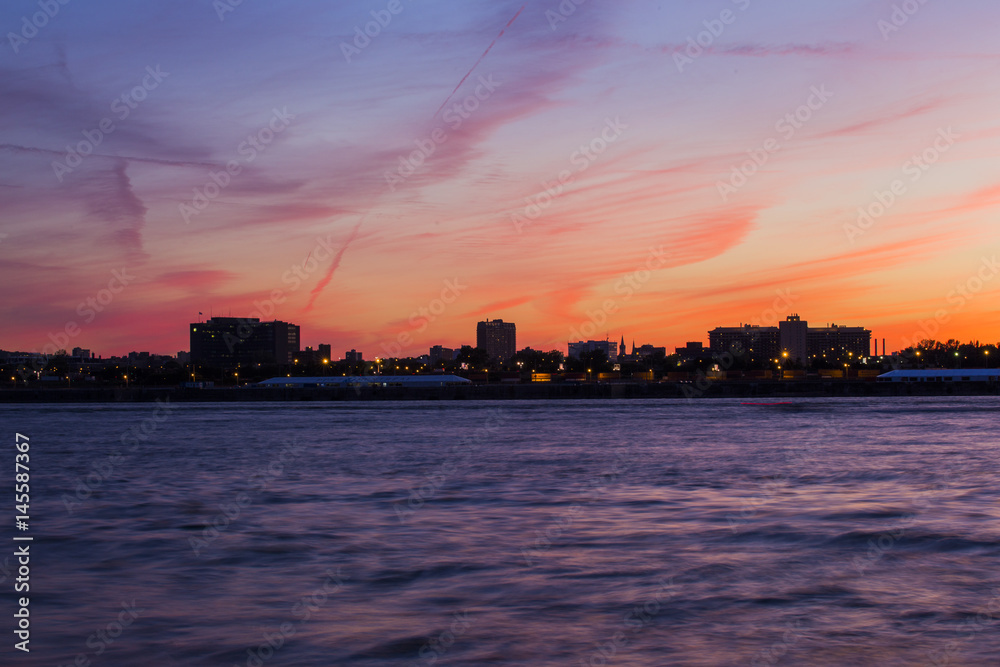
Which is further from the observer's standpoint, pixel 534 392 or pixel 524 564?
pixel 534 392

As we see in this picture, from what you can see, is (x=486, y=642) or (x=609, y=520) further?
(x=609, y=520)

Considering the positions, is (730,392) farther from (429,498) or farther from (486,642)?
(486,642)

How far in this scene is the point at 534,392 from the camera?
14100 cm

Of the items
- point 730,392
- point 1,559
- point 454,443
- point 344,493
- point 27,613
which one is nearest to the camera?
point 27,613

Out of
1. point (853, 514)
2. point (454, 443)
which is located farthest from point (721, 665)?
point (454, 443)

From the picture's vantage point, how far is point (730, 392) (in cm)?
14212

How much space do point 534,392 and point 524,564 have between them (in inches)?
4996

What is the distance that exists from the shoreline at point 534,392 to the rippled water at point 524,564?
107m

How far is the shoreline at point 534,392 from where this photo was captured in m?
140

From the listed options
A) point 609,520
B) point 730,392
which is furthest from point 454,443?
point 730,392

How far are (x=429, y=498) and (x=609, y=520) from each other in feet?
21.2

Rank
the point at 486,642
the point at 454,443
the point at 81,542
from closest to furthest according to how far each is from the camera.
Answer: the point at 486,642, the point at 81,542, the point at 454,443

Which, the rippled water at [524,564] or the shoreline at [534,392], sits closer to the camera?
the rippled water at [524,564]

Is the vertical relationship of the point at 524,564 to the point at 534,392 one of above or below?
above
